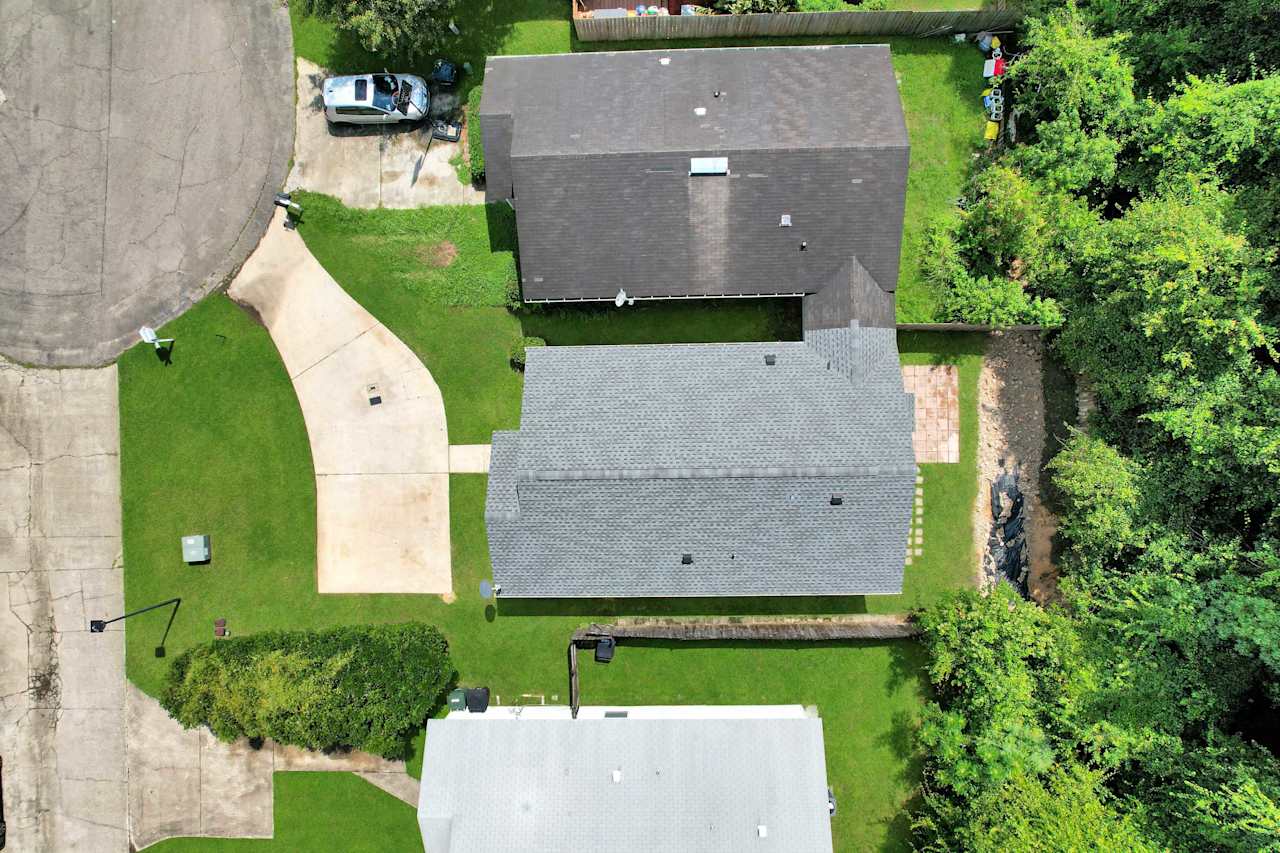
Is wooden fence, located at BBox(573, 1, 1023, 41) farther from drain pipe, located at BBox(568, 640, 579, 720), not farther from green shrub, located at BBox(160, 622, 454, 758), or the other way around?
green shrub, located at BBox(160, 622, 454, 758)

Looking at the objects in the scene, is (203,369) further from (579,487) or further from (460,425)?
(579,487)

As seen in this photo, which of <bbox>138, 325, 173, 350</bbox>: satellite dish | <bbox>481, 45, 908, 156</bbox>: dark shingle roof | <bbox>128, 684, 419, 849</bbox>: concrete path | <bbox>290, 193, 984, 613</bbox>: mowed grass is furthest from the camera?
<bbox>128, 684, 419, 849</bbox>: concrete path

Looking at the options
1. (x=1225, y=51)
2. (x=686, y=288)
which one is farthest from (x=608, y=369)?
(x=1225, y=51)

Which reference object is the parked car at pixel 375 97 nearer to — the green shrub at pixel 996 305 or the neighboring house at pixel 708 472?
the neighboring house at pixel 708 472

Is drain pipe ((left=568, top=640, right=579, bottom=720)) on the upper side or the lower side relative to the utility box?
lower

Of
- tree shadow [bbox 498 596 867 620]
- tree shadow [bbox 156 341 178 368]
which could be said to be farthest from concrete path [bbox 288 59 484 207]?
tree shadow [bbox 498 596 867 620]

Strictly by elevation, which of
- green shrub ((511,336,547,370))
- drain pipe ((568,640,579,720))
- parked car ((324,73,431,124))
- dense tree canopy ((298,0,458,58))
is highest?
dense tree canopy ((298,0,458,58))
